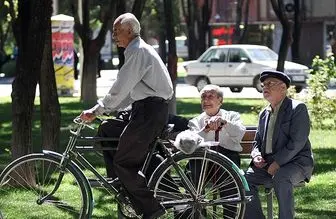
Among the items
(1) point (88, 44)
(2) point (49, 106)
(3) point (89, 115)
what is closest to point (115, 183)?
(3) point (89, 115)

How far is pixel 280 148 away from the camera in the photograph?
6.81 m

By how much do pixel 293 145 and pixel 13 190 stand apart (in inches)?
101

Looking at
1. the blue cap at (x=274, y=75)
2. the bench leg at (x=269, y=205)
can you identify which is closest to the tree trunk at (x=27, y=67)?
the blue cap at (x=274, y=75)

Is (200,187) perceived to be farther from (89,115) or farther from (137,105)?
(89,115)

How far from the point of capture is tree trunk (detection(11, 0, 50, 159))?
8.87m

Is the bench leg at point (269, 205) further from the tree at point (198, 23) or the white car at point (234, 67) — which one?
the tree at point (198, 23)

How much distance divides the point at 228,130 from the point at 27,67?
2687mm

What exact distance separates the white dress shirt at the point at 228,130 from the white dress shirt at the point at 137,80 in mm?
630

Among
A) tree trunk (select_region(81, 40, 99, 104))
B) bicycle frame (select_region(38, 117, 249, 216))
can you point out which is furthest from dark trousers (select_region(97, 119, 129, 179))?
tree trunk (select_region(81, 40, 99, 104))

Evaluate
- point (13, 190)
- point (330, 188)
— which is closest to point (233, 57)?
point (330, 188)

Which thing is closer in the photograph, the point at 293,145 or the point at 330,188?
the point at 293,145

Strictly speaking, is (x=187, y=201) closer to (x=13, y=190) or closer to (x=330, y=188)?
(x=13, y=190)

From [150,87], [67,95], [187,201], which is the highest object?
[150,87]

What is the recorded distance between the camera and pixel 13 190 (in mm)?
7844
